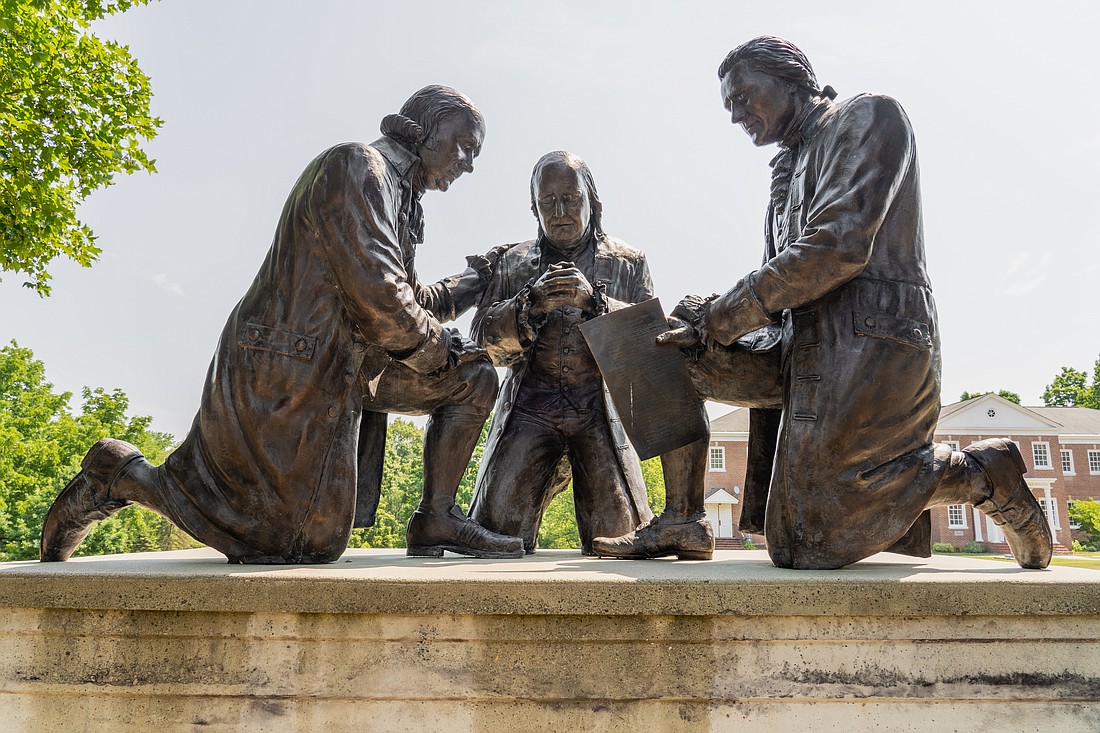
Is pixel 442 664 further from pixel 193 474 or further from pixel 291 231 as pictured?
pixel 291 231

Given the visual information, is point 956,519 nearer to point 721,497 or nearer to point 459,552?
point 721,497

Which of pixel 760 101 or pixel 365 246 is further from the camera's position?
pixel 760 101

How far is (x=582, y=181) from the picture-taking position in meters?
5.13

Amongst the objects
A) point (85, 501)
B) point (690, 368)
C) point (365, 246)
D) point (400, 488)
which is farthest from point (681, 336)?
point (400, 488)

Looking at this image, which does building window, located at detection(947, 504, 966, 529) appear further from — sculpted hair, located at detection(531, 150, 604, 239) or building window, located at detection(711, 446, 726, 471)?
sculpted hair, located at detection(531, 150, 604, 239)

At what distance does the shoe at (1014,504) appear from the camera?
11.8 feet

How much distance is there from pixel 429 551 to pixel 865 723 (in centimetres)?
244

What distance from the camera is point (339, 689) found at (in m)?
2.83

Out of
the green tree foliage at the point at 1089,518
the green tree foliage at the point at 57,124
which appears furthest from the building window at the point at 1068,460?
the green tree foliage at the point at 57,124

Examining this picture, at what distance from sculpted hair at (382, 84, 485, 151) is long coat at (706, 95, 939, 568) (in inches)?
73.2

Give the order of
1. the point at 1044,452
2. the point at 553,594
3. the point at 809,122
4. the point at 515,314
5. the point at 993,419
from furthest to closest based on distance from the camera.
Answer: the point at 1044,452 → the point at 993,419 → the point at 515,314 → the point at 809,122 → the point at 553,594

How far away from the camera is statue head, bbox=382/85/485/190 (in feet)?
14.6

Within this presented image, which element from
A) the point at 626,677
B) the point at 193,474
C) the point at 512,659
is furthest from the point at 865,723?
the point at 193,474

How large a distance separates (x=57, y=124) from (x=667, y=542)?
10.2 meters
